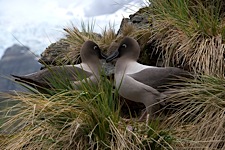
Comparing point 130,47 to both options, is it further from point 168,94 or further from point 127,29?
point 127,29

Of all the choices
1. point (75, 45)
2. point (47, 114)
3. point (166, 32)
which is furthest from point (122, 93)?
point (75, 45)

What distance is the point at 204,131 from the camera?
13.7 ft

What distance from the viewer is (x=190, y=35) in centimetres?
553

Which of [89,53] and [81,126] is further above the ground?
[89,53]

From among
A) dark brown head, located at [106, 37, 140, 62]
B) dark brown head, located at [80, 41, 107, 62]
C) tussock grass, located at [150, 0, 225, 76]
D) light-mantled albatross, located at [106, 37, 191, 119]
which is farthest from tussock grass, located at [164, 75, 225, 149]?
dark brown head, located at [80, 41, 107, 62]

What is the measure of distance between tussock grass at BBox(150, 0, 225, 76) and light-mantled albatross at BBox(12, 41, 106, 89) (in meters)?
0.83

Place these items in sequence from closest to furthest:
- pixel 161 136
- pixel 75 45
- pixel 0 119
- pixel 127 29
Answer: pixel 161 136 < pixel 0 119 < pixel 127 29 < pixel 75 45

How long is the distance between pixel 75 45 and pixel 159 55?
5.74ft

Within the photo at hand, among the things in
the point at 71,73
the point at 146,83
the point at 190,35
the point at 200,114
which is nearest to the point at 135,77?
the point at 146,83

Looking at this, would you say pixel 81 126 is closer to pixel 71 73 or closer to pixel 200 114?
pixel 200 114

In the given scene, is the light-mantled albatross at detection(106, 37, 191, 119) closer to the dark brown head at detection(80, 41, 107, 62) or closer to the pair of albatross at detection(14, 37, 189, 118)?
the pair of albatross at detection(14, 37, 189, 118)

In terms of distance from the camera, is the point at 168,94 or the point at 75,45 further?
the point at 75,45

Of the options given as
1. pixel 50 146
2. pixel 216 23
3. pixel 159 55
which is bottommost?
pixel 50 146

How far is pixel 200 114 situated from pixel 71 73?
154 centimetres
